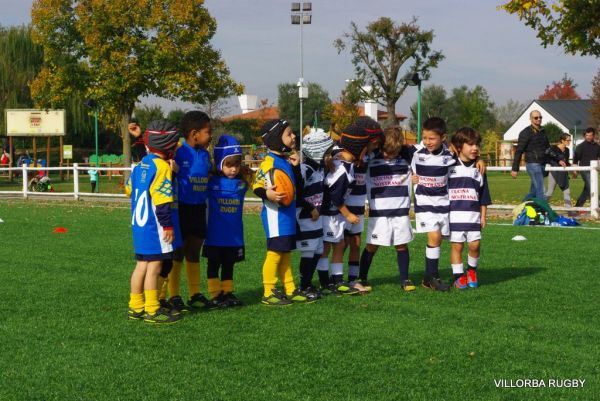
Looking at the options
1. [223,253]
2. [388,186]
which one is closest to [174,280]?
[223,253]

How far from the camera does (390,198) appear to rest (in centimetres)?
789

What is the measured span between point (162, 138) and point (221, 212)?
0.99 m

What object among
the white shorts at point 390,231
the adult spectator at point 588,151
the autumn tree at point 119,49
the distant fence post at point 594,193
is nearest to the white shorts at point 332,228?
the white shorts at point 390,231

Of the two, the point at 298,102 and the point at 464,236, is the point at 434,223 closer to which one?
the point at 464,236

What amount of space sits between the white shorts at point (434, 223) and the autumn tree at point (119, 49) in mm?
26008

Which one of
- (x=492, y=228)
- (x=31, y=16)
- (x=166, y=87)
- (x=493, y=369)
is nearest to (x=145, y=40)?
(x=166, y=87)

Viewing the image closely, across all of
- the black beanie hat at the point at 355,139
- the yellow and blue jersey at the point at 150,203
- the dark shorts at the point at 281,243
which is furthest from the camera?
the black beanie hat at the point at 355,139

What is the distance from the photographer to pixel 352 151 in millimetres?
7742

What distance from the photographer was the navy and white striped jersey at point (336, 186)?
7453 millimetres

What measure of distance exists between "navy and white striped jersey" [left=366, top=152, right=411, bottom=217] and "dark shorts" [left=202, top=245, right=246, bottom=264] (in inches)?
57.3

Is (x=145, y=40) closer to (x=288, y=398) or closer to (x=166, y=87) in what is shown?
(x=166, y=87)

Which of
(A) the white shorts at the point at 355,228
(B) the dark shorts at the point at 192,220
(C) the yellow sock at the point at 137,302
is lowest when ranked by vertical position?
(C) the yellow sock at the point at 137,302

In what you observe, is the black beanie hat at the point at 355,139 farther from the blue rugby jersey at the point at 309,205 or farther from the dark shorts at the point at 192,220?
the dark shorts at the point at 192,220

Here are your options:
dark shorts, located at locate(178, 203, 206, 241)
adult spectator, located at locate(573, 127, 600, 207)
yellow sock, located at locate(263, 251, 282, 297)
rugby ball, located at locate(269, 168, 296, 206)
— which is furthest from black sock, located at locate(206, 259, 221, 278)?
adult spectator, located at locate(573, 127, 600, 207)
